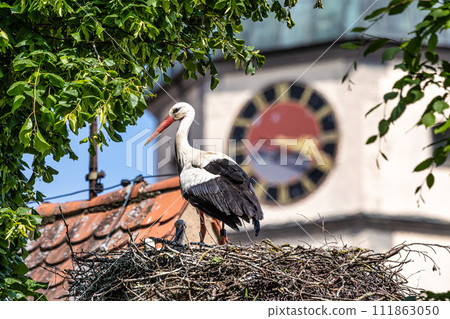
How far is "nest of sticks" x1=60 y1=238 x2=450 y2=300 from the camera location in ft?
23.5

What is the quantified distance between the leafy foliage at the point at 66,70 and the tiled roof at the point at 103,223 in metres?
2.19

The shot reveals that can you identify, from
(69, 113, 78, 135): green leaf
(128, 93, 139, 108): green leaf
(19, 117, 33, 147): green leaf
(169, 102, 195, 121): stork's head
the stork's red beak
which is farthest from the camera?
the stork's red beak

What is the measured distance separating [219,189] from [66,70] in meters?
1.73

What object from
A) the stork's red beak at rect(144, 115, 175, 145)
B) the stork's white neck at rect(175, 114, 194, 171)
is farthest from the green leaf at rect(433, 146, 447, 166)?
the stork's red beak at rect(144, 115, 175, 145)

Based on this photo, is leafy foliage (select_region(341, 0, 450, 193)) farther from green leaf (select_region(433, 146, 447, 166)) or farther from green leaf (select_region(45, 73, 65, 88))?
green leaf (select_region(45, 73, 65, 88))

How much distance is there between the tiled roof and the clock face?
9731 millimetres

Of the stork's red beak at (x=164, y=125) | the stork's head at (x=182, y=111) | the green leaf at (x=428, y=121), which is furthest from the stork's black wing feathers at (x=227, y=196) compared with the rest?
the green leaf at (x=428, y=121)

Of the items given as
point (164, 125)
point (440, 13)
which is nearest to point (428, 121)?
point (440, 13)

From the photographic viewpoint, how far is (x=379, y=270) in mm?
7750

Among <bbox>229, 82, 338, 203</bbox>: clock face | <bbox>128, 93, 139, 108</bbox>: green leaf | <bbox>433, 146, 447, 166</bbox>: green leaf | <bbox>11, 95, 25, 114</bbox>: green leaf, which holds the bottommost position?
<bbox>433, 146, 447, 166</bbox>: green leaf

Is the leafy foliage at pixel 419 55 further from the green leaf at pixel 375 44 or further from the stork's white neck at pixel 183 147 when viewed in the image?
the stork's white neck at pixel 183 147

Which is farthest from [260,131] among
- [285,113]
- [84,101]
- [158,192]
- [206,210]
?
[84,101]

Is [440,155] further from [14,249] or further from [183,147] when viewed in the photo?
[183,147]
